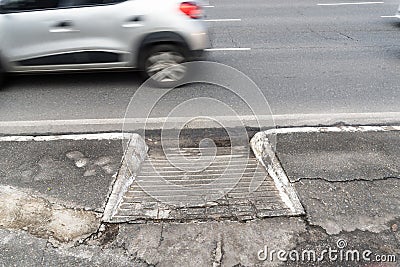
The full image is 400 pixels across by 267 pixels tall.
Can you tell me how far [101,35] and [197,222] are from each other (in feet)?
11.7

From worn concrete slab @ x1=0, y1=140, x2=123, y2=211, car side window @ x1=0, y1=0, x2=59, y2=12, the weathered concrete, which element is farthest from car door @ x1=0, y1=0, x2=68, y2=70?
the weathered concrete

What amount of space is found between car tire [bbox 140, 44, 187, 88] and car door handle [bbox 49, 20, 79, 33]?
116 cm

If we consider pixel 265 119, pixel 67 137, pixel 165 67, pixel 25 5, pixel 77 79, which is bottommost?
pixel 77 79

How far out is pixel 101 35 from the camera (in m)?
Result: 5.10

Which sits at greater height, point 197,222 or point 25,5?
point 25,5

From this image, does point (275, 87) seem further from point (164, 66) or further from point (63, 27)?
point (63, 27)

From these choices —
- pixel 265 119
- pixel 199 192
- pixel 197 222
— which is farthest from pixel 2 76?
pixel 197 222

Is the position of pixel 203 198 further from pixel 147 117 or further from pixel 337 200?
pixel 147 117

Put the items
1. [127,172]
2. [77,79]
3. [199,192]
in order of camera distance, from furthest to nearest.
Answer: [77,79] < [127,172] < [199,192]

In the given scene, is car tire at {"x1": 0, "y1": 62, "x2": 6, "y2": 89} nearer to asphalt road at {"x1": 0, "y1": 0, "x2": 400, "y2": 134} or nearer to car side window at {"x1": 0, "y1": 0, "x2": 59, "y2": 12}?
asphalt road at {"x1": 0, "y1": 0, "x2": 400, "y2": 134}

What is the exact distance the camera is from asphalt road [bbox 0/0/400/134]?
4633 mm

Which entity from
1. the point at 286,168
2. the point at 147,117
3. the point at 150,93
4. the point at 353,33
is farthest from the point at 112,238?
the point at 353,33

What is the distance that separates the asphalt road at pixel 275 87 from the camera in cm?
463

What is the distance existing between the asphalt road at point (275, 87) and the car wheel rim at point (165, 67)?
0.30 m
